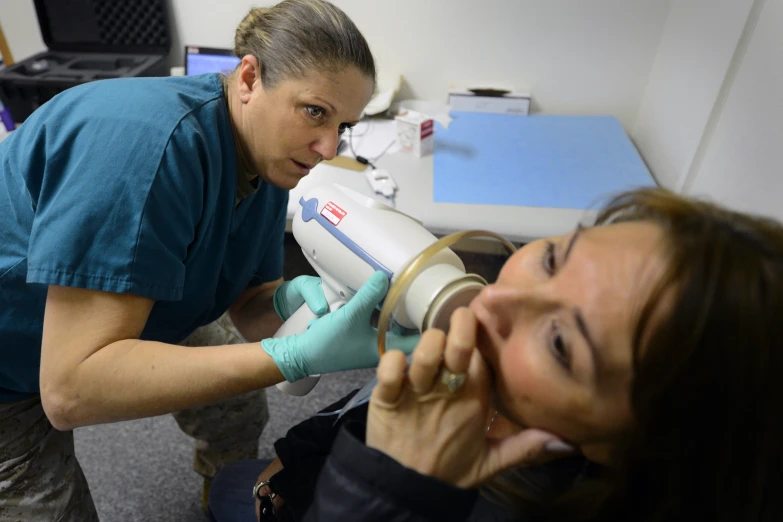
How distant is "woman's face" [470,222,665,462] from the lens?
2.17ft

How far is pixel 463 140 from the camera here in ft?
7.28

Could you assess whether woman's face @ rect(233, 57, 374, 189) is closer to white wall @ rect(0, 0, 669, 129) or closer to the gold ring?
the gold ring

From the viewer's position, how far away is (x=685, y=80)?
204 cm

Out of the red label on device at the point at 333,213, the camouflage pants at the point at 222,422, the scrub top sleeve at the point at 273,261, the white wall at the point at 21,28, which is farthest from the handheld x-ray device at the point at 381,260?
the white wall at the point at 21,28

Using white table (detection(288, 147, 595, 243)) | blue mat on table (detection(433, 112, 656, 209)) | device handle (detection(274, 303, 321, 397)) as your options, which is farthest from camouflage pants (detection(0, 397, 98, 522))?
blue mat on table (detection(433, 112, 656, 209))

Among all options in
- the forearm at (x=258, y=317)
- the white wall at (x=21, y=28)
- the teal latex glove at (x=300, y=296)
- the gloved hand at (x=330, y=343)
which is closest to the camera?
the gloved hand at (x=330, y=343)

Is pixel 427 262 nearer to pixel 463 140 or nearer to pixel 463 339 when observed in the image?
pixel 463 339

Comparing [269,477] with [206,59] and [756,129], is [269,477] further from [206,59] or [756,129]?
[206,59]

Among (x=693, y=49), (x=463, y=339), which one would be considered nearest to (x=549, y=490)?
(x=463, y=339)

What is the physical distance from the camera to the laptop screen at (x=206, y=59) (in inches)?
91.8

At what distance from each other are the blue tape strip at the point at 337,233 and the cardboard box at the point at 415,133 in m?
1.09

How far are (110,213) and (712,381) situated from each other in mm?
929

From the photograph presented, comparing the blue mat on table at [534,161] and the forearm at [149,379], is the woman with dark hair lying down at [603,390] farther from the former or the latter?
the blue mat on table at [534,161]

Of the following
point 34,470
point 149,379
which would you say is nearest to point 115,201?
point 149,379
